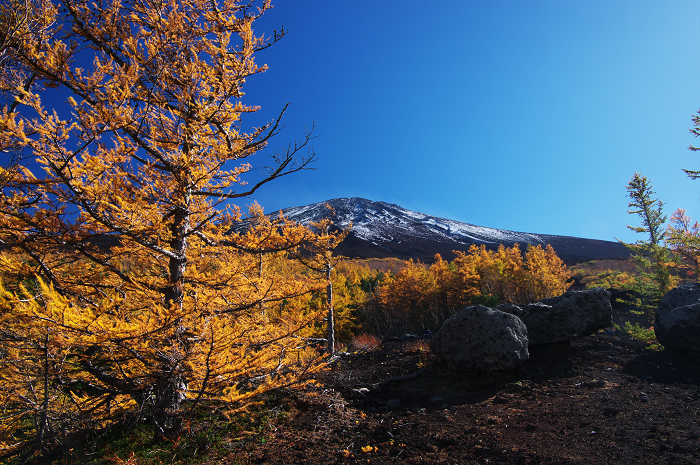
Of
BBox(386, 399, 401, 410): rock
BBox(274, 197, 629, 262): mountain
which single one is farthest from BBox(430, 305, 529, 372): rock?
BBox(274, 197, 629, 262): mountain

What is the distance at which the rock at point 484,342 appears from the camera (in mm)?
6773

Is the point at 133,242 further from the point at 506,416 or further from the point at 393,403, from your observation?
the point at 506,416

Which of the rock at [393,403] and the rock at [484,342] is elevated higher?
the rock at [484,342]

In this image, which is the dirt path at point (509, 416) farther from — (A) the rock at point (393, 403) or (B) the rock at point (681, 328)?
(B) the rock at point (681, 328)

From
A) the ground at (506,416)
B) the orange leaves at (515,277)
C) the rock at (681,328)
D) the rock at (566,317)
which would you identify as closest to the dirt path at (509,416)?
the ground at (506,416)

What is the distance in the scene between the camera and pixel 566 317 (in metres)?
8.34

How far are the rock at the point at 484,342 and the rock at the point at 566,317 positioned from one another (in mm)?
1429

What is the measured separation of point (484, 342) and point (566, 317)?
133 inches

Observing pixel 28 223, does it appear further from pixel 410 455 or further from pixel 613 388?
pixel 613 388

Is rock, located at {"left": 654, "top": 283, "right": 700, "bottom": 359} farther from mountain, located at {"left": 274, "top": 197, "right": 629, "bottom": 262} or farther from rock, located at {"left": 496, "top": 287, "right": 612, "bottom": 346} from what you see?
mountain, located at {"left": 274, "top": 197, "right": 629, "bottom": 262}

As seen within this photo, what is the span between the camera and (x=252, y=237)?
4414 millimetres

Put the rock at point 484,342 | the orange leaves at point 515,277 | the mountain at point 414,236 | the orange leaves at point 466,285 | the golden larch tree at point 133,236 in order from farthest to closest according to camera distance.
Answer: the mountain at point 414,236 → the orange leaves at point 466,285 → the orange leaves at point 515,277 → the rock at point 484,342 → the golden larch tree at point 133,236

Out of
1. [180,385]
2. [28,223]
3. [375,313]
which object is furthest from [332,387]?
[375,313]

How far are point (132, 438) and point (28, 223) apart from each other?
10.7 ft
